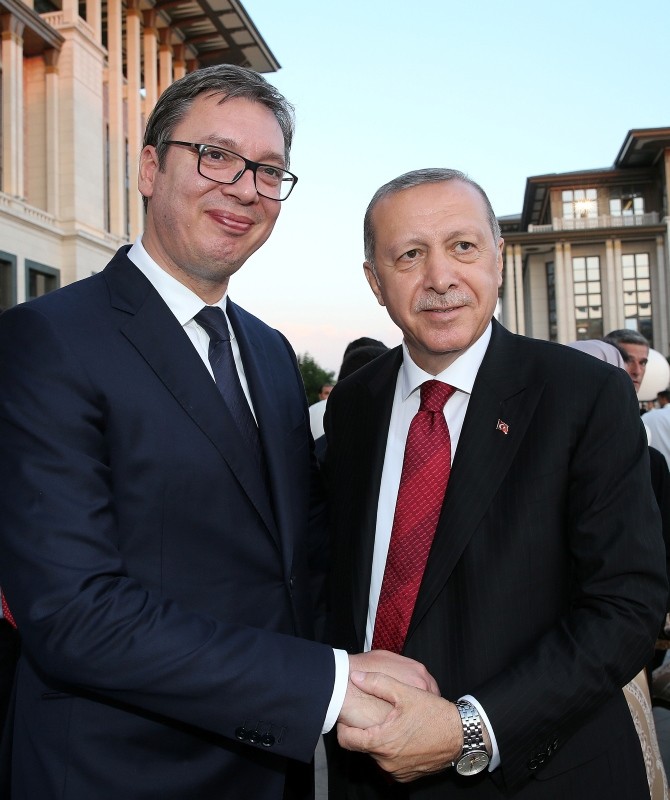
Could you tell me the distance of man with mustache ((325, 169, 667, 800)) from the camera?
1808 mm

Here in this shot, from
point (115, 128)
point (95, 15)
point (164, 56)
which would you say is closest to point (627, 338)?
point (115, 128)

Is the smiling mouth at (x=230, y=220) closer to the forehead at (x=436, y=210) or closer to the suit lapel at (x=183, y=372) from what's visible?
the suit lapel at (x=183, y=372)

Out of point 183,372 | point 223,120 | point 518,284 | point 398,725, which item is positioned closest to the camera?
point 398,725

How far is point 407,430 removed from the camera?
7.81ft

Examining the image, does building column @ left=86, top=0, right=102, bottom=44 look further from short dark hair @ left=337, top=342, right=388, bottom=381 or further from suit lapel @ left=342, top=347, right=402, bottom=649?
suit lapel @ left=342, top=347, right=402, bottom=649

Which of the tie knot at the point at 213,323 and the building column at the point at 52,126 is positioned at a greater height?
the building column at the point at 52,126

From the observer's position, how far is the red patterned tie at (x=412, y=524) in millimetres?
2068

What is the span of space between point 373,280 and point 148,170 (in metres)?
0.82

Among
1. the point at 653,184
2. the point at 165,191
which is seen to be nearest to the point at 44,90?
the point at 165,191

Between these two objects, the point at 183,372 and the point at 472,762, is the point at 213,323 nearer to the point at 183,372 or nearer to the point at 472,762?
the point at 183,372

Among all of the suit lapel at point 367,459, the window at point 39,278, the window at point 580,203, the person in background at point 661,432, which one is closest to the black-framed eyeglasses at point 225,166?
the suit lapel at point 367,459

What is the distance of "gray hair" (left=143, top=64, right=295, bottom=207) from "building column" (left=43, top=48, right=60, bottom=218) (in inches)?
966

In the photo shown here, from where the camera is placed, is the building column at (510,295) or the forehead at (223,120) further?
the building column at (510,295)

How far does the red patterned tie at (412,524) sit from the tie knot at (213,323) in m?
0.67
